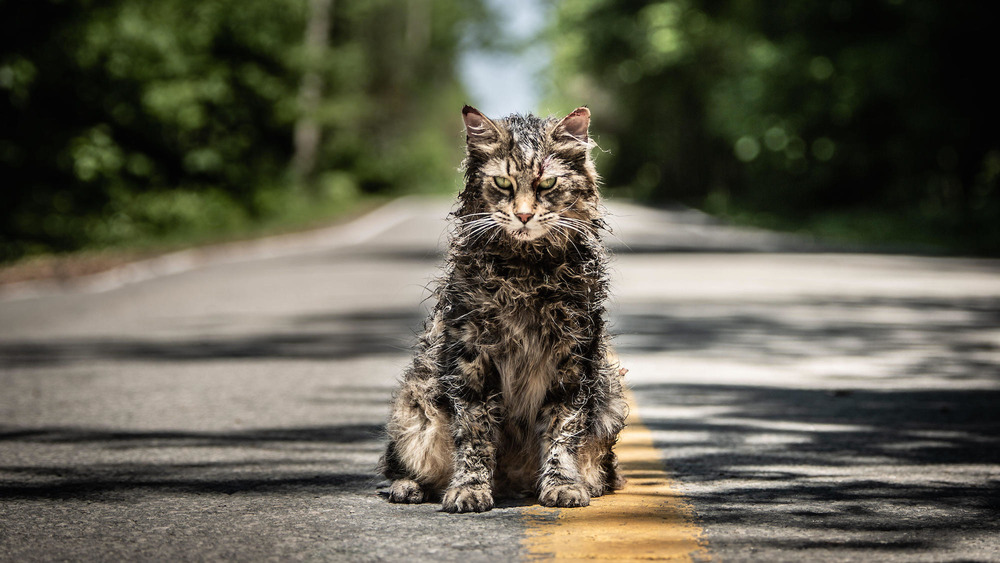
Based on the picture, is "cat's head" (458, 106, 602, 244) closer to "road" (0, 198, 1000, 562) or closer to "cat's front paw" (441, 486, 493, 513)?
"road" (0, 198, 1000, 562)

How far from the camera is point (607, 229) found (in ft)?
15.0

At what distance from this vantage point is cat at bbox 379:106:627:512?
Answer: 443 centimetres

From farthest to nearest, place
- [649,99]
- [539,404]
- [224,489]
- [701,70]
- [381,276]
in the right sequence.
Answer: [649,99]
[701,70]
[381,276]
[224,489]
[539,404]

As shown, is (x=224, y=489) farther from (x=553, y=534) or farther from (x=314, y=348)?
(x=314, y=348)

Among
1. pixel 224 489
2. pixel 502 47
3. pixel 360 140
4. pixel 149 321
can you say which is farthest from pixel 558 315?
pixel 502 47

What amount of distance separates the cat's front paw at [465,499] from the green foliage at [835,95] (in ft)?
54.0

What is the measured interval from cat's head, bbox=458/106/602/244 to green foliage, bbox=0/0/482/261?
69.5 ft

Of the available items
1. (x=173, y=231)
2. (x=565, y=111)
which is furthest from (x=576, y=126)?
(x=565, y=111)

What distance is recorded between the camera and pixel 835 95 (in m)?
31.6

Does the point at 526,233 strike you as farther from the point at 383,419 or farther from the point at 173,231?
the point at 173,231

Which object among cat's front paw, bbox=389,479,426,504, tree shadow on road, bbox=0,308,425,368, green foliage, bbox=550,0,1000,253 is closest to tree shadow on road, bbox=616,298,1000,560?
cat's front paw, bbox=389,479,426,504

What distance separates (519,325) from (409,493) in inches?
32.4

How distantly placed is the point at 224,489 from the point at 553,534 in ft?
5.25

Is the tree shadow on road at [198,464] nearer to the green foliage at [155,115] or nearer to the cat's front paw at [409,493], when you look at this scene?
the cat's front paw at [409,493]
